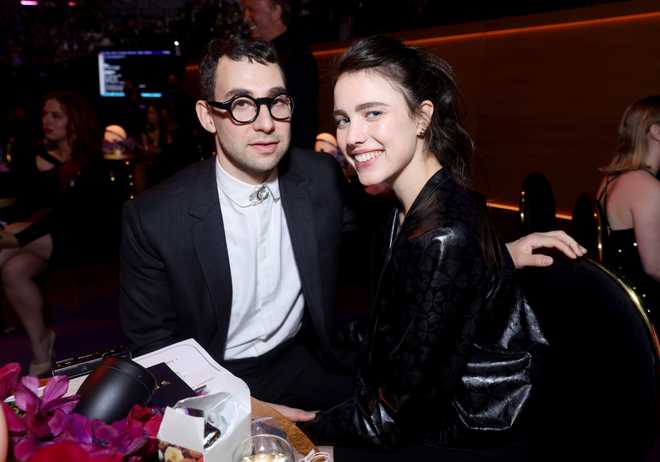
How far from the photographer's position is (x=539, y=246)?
53.7 inches

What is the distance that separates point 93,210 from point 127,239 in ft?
7.53

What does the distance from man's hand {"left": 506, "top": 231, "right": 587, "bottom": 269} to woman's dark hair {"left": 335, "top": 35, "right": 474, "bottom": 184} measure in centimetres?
23

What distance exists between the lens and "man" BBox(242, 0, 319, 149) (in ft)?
10.6

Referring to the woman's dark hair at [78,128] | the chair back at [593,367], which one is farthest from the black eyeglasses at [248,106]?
the woman's dark hair at [78,128]

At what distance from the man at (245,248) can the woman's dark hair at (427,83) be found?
42cm

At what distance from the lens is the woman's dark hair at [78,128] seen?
3.76m

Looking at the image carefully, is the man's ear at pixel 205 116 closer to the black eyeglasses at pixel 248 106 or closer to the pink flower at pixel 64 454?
the black eyeglasses at pixel 248 106

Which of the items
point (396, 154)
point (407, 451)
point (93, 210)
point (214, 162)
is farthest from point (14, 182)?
point (407, 451)

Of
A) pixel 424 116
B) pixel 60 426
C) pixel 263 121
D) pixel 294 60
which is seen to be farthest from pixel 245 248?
pixel 294 60

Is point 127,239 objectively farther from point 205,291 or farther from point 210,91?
point 210,91

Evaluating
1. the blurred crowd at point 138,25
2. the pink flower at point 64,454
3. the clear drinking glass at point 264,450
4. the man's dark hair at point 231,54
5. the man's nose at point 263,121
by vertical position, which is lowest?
the clear drinking glass at point 264,450

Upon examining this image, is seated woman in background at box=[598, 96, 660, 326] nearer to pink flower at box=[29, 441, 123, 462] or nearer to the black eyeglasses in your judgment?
the black eyeglasses

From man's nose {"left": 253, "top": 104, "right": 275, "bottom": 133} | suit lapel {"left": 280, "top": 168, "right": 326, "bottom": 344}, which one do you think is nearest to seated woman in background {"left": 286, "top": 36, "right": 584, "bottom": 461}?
man's nose {"left": 253, "top": 104, "right": 275, "bottom": 133}

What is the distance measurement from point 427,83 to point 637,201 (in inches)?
62.1
